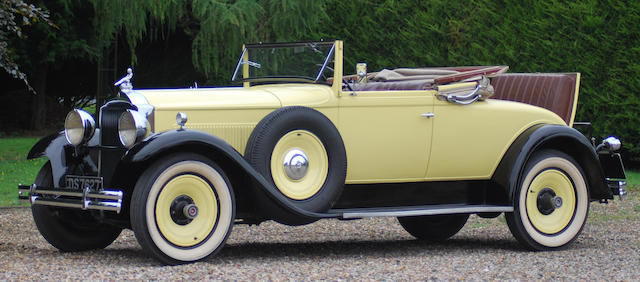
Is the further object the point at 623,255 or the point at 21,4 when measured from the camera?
the point at 21,4

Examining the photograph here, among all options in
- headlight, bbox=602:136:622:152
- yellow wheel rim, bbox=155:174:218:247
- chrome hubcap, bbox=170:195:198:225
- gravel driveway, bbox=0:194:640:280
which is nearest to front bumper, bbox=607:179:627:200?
headlight, bbox=602:136:622:152

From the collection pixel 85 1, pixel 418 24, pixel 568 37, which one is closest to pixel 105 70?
pixel 85 1

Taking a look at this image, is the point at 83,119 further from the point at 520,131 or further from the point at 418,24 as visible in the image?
the point at 418,24

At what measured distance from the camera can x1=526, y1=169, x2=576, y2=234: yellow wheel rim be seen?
276 inches

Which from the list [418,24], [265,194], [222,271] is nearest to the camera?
[222,271]

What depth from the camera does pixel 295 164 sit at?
6156 millimetres

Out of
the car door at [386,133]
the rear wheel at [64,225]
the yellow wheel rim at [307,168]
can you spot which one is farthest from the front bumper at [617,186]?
the rear wheel at [64,225]

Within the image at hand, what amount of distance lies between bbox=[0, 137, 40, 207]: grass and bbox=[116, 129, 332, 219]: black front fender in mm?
4871

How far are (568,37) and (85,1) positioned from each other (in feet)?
34.9

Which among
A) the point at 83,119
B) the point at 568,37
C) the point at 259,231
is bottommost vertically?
Answer: the point at 259,231

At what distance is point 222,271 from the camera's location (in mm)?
5480

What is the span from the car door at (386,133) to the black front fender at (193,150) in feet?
2.42

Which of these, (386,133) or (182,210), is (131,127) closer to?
(182,210)

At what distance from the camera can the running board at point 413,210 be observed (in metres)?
6.34
